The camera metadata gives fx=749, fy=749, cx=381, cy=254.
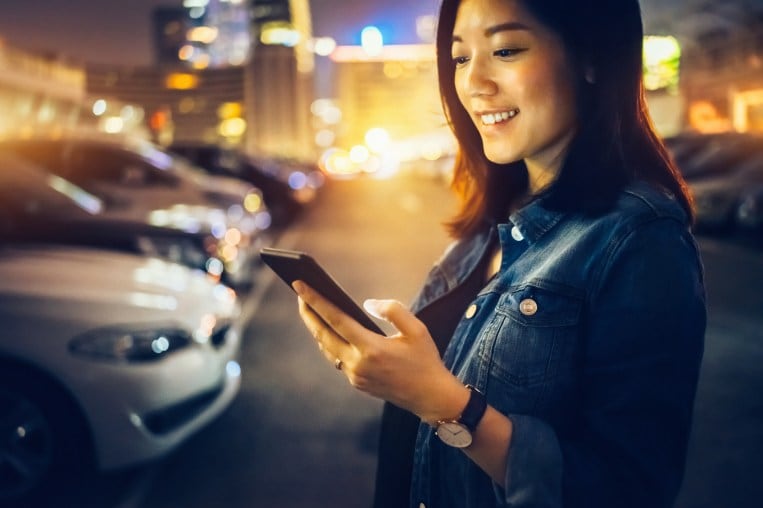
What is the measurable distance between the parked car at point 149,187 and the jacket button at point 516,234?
609cm

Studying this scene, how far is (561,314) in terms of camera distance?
51.6 inches

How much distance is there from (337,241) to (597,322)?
12969mm

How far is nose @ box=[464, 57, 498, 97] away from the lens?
146 cm

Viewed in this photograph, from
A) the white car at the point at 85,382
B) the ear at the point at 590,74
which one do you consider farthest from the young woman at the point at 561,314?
the white car at the point at 85,382

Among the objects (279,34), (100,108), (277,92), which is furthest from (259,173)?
(277,92)

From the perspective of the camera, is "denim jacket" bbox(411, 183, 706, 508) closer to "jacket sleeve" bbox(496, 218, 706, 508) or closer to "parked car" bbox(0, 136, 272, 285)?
"jacket sleeve" bbox(496, 218, 706, 508)

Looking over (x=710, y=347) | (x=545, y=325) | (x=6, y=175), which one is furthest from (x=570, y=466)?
(x=6, y=175)

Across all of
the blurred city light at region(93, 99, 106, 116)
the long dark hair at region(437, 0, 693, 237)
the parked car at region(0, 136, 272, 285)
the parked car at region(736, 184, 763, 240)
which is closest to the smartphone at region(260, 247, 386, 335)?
the long dark hair at region(437, 0, 693, 237)

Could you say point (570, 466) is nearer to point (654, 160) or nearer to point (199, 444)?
point (654, 160)

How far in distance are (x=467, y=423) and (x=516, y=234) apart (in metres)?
0.44

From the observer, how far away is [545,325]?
1.32 meters

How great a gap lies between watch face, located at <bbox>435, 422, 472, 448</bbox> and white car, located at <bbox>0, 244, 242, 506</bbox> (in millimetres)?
2724

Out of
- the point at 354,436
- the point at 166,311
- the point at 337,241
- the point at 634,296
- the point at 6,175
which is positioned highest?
the point at 634,296

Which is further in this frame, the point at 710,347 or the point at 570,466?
the point at 710,347
